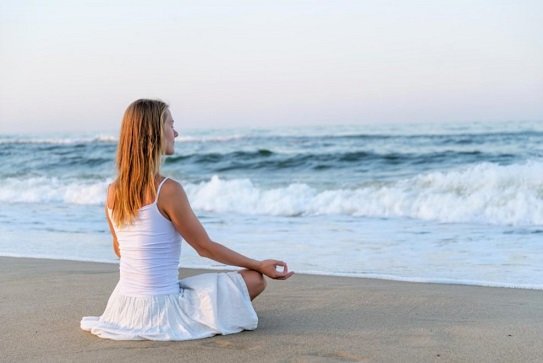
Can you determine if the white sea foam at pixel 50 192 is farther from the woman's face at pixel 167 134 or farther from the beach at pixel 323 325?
the woman's face at pixel 167 134

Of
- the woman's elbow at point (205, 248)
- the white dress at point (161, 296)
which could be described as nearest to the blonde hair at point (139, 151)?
the white dress at point (161, 296)

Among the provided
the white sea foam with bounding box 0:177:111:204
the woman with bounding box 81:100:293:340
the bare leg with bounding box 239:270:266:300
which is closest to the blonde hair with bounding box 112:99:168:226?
the woman with bounding box 81:100:293:340

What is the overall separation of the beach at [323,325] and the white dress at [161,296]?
0.07 m

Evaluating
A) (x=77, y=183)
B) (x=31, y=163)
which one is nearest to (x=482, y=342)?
(x=77, y=183)

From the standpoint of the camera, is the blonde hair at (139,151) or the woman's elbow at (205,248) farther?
the woman's elbow at (205,248)

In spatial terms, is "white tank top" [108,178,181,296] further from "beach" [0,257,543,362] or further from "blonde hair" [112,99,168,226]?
"beach" [0,257,543,362]

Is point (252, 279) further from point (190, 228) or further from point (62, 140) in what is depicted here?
point (62, 140)

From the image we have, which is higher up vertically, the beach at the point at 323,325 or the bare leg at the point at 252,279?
the bare leg at the point at 252,279

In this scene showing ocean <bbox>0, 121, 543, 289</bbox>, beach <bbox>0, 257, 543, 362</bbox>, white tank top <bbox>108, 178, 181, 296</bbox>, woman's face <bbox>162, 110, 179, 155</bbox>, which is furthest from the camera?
A: ocean <bbox>0, 121, 543, 289</bbox>

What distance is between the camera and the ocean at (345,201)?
6.98 meters

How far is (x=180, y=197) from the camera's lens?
3717 mm

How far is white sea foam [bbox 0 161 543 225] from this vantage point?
412 inches

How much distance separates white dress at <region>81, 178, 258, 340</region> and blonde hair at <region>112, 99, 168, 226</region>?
4.6 inches

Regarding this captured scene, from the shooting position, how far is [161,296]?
152 inches
